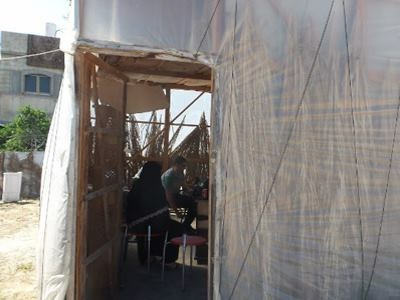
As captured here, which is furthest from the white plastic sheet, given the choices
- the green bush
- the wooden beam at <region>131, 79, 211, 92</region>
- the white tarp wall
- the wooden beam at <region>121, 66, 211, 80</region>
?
the green bush

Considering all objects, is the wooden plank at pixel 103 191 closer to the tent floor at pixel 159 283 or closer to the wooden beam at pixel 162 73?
the tent floor at pixel 159 283

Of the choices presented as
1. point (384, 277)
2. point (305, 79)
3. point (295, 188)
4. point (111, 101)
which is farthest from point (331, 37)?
point (111, 101)

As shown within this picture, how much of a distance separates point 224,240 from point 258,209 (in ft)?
1.21

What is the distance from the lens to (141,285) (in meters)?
5.43

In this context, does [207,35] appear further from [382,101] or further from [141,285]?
[141,285]

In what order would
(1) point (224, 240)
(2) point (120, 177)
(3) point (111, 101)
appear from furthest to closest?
(2) point (120, 177) < (3) point (111, 101) < (1) point (224, 240)

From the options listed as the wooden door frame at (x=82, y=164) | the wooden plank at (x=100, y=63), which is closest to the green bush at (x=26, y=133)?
the wooden plank at (x=100, y=63)

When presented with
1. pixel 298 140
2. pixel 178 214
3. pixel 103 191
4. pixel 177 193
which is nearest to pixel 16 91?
pixel 177 193

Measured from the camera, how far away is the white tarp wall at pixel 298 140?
11.9 ft

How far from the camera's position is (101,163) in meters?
4.48

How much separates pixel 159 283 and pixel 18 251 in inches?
114

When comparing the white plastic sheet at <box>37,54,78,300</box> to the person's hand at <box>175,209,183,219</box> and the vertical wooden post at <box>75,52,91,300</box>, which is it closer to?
the vertical wooden post at <box>75,52,91,300</box>

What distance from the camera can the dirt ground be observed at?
5273 mm

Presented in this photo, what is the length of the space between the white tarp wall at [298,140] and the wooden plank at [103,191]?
116 cm
